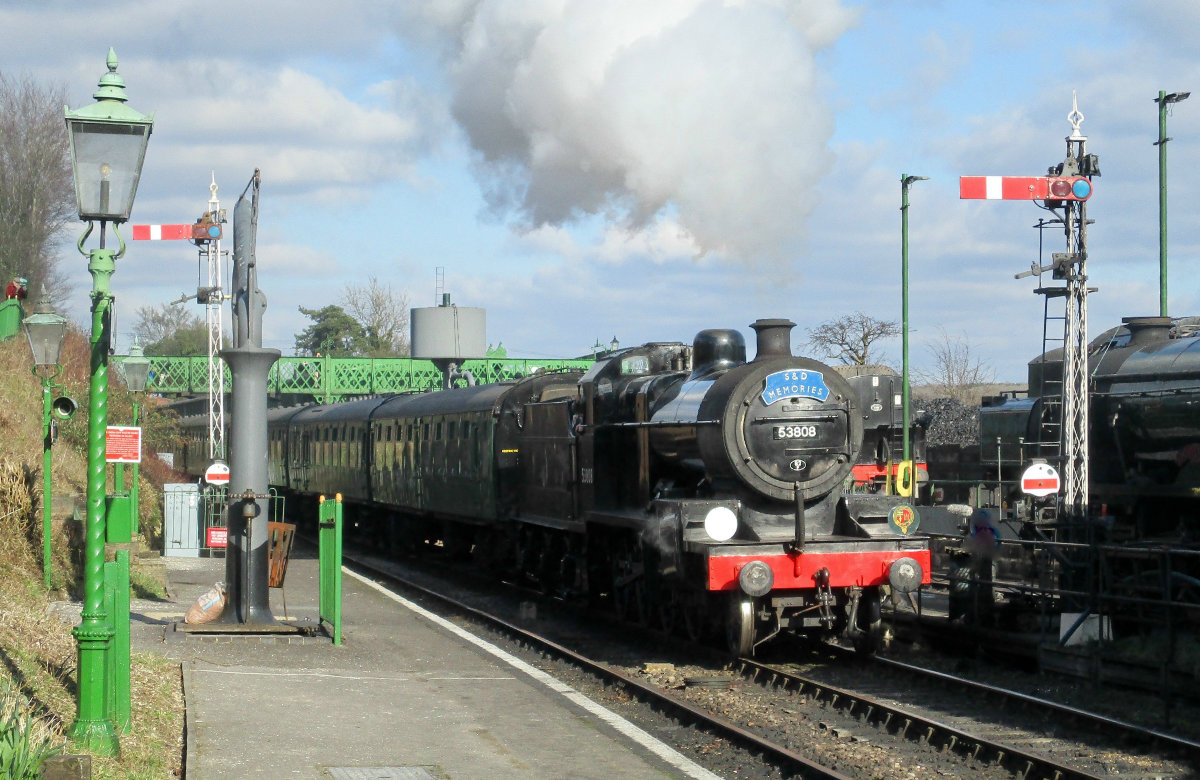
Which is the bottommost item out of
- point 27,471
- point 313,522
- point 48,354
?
point 313,522

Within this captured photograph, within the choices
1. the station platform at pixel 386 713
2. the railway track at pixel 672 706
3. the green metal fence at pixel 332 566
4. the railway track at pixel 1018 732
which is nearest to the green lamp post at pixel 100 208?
the station platform at pixel 386 713

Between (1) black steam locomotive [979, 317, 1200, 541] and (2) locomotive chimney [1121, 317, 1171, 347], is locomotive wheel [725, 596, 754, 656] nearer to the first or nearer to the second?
(1) black steam locomotive [979, 317, 1200, 541]

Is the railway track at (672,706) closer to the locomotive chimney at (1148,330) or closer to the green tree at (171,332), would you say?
the locomotive chimney at (1148,330)

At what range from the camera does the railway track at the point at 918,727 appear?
7805 millimetres

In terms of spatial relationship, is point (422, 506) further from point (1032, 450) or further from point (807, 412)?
point (807, 412)

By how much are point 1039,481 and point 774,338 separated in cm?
471

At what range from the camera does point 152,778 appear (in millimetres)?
6984

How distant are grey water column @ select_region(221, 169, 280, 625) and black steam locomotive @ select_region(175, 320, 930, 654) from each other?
3408 mm

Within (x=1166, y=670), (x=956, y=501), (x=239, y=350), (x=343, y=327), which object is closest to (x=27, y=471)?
(x=239, y=350)

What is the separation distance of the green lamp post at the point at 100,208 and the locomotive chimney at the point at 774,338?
592 centimetres

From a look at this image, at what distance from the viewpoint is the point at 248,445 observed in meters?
13.3

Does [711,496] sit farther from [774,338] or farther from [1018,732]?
[1018,732]

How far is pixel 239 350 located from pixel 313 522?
1994 cm

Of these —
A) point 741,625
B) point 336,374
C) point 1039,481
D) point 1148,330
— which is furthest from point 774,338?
point 336,374
